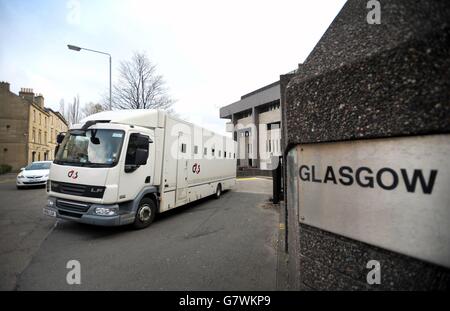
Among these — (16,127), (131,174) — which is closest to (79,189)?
(131,174)

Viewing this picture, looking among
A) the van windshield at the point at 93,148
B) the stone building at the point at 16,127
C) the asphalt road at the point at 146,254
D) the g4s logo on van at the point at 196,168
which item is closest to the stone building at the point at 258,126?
the g4s logo on van at the point at 196,168

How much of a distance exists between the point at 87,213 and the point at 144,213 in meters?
1.32

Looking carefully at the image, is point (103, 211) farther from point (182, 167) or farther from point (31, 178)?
point (31, 178)

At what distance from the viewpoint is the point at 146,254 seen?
13.5ft

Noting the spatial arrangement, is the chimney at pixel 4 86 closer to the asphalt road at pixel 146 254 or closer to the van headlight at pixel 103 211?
the asphalt road at pixel 146 254

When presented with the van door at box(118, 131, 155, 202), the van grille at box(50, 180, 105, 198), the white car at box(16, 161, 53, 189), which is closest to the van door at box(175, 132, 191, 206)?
the van door at box(118, 131, 155, 202)

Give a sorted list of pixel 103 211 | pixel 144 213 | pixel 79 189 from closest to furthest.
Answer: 1. pixel 103 211
2. pixel 79 189
3. pixel 144 213

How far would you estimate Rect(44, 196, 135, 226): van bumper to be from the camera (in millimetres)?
4836

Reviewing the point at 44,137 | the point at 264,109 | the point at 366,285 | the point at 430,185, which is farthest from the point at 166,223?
the point at 44,137

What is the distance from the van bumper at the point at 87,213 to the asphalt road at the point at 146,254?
42 centimetres

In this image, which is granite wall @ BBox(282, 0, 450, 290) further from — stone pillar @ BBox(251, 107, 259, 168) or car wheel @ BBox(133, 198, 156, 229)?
stone pillar @ BBox(251, 107, 259, 168)

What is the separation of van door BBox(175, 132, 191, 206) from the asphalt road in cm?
71

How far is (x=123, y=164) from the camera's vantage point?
5.09 metres
